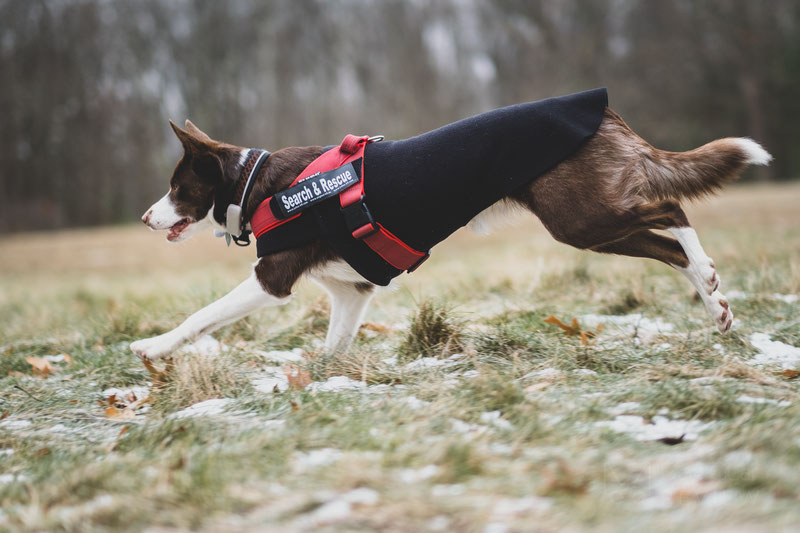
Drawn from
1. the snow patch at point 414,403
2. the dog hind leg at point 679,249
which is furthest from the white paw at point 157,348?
the dog hind leg at point 679,249

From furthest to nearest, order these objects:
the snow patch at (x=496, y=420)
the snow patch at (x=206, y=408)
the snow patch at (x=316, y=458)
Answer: the snow patch at (x=206, y=408) → the snow patch at (x=496, y=420) → the snow patch at (x=316, y=458)

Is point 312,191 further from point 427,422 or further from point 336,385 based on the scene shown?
point 427,422

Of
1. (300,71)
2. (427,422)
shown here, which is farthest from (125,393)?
(300,71)

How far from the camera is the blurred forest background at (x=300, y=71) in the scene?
2169 cm

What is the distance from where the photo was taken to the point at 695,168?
122 inches

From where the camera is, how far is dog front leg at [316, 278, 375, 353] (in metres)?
3.50

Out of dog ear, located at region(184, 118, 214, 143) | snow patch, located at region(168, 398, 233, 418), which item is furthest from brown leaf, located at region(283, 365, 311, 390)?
dog ear, located at region(184, 118, 214, 143)

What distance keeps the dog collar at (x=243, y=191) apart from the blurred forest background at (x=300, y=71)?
1873 cm

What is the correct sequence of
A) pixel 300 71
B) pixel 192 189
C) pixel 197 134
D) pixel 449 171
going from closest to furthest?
pixel 449 171 → pixel 192 189 → pixel 197 134 → pixel 300 71

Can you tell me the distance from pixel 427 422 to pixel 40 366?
96.6 inches

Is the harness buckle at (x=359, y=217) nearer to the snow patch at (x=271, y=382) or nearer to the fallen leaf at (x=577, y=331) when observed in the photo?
the snow patch at (x=271, y=382)

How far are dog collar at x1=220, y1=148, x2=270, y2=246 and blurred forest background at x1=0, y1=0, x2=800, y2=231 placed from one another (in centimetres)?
1873

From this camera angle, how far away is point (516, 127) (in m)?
2.99

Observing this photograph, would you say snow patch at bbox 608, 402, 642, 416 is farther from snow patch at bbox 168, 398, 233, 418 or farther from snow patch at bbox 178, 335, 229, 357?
snow patch at bbox 178, 335, 229, 357
